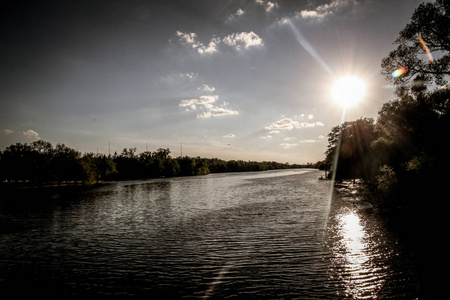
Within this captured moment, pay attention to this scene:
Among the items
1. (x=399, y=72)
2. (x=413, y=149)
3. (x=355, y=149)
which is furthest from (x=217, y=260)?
Result: (x=355, y=149)

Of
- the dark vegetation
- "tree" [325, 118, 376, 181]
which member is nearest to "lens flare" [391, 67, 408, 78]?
the dark vegetation

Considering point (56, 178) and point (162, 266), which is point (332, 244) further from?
point (56, 178)

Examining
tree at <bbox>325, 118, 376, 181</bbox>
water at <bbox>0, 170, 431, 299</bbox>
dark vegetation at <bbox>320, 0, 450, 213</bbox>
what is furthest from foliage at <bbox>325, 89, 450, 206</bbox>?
tree at <bbox>325, 118, 376, 181</bbox>

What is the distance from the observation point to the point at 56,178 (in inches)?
4264

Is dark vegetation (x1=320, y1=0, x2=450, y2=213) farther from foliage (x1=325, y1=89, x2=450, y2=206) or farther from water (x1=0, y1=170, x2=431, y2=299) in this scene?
water (x1=0, y1=170, x2=431, y2=299)

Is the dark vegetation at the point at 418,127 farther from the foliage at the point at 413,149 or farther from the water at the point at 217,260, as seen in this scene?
the water at the point at 217,260

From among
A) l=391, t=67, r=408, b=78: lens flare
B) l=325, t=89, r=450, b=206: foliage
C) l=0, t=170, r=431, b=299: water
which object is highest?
l=391, t=67, r=408, b=78: lens flare

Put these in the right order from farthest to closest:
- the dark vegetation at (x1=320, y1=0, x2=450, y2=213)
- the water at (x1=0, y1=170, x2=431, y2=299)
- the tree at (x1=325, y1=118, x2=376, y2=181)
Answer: the tree at (x1=325, y1=118, x2=376, y2=181), the dark vegetation at (x1=320, y1=0, x2=450, y2=213), the water at (x1=0, y1=170, x2=431, y2=299)

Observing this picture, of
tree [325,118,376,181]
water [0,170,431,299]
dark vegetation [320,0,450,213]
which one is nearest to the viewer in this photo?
water [0,170,431,299]

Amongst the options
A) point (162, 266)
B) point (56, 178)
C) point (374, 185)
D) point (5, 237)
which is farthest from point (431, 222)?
point (56, 178)

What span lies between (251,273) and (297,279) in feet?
8.77

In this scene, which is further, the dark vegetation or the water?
the dark vegetation

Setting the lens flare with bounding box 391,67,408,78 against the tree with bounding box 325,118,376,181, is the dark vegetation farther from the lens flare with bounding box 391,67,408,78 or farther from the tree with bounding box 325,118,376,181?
the tree with bounding box 325,118,376,181

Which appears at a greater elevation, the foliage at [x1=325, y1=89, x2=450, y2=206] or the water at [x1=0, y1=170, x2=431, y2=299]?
the foliage at [x1=325, y1=89, x2=450, y2=206]
